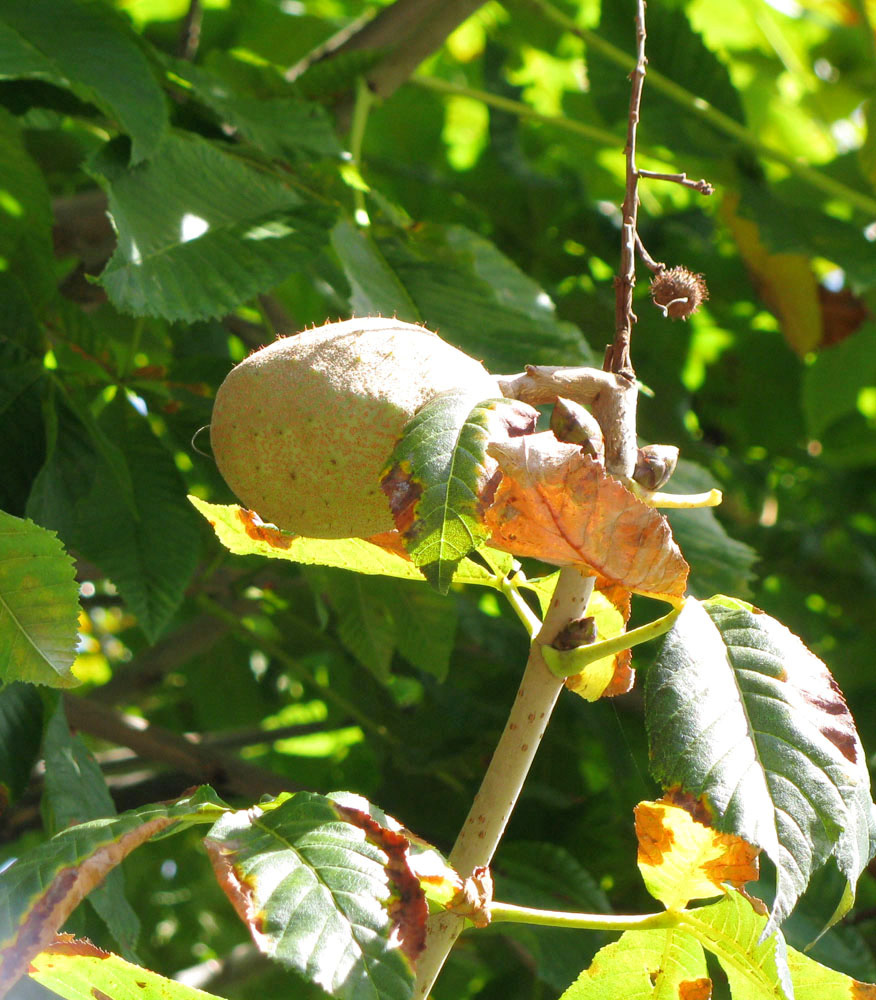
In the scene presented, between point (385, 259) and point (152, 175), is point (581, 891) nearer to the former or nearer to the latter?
point (385, 259)

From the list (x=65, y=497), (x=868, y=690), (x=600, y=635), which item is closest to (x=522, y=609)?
(x=600, y=635)

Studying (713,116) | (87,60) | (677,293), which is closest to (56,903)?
(677,293)

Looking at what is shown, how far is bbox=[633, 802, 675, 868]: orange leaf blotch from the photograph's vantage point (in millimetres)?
572

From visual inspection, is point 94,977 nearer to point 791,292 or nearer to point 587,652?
point 587,652

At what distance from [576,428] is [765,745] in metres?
0.18

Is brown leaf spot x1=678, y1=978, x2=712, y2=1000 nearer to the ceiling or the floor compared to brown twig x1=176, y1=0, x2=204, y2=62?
nearer to the floor

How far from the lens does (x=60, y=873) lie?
54 cm

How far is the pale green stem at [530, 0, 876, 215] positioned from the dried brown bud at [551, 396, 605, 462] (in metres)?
1.25

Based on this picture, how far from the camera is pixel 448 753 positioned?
140cm

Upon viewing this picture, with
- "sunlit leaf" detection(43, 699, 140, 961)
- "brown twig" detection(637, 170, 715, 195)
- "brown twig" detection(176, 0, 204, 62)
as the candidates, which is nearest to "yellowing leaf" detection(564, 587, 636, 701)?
"brown twig" detection(637, 170, 715, 195)

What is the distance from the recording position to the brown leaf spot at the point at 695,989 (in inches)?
24.7

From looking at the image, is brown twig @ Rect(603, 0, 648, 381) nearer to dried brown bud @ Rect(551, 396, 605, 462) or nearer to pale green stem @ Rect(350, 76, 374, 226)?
dried brown bud @ Rect(551, 396, 605, 462)

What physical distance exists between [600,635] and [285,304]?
115 centimetres

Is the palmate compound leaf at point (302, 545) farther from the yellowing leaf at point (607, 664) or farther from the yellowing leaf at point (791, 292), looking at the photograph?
the yellowing leaf at point (791, 292)
